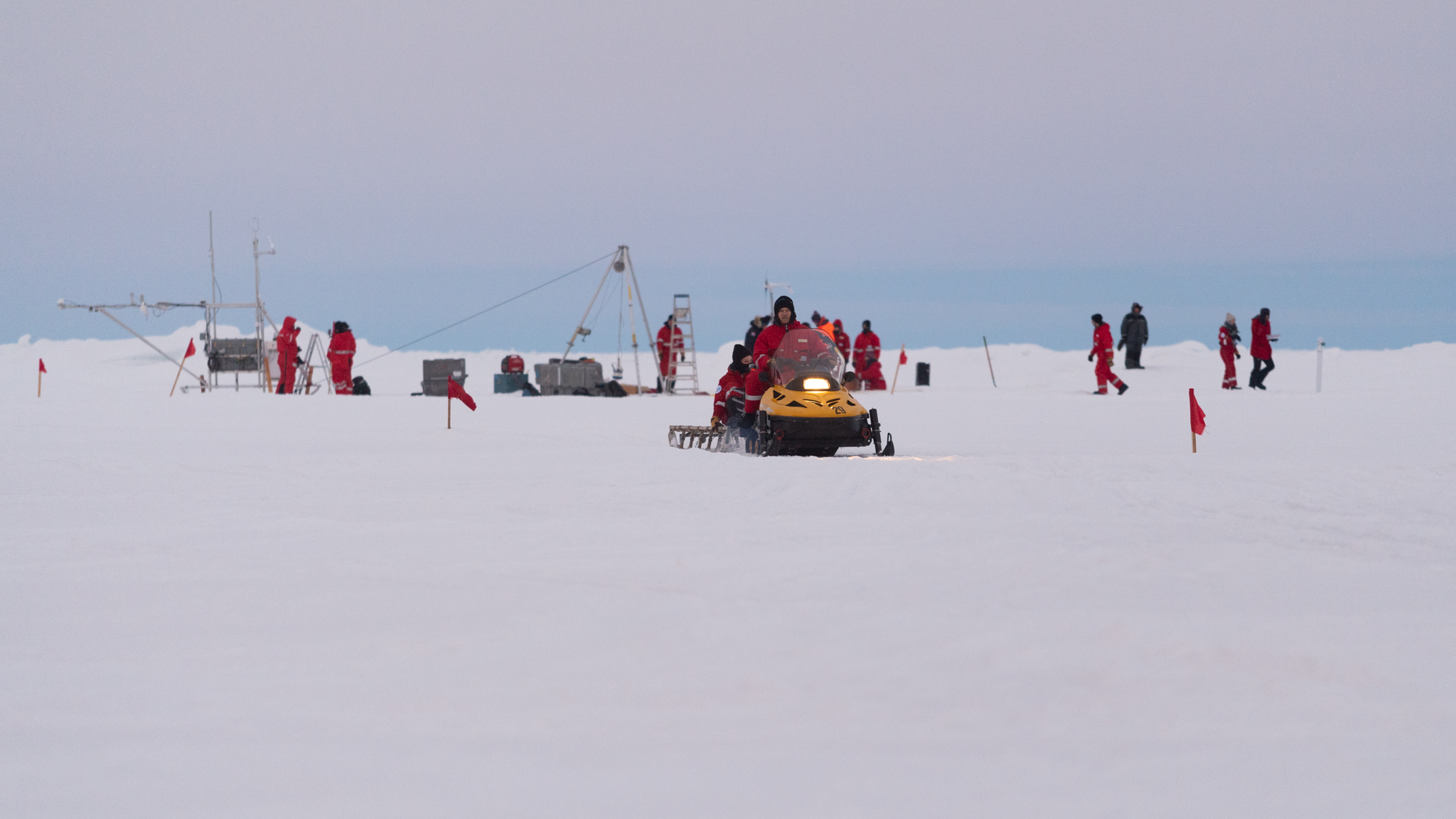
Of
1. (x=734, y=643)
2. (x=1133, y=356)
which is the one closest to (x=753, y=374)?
(x=734, y=643)

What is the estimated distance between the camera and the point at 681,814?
8.38ft

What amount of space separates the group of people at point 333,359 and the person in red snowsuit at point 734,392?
13.1 m

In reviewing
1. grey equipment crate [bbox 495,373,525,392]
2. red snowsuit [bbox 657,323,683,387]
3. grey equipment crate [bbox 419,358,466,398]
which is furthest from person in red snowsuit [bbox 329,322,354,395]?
red snowsuit [bbox 657,323,683,387]

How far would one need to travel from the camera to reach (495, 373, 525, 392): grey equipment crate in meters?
25.7

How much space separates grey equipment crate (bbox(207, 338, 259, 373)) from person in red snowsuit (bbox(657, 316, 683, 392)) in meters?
8.72

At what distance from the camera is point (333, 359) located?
23188 millimetres

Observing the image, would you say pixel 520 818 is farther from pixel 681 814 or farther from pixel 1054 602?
pixel 1054 602

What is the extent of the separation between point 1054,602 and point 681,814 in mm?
2152

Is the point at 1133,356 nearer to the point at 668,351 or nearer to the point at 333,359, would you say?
the point at 668,351

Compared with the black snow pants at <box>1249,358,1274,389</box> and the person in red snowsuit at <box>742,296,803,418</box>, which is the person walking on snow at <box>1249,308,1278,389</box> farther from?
the person in red snowsuit at <box>742,296,803,418</box>

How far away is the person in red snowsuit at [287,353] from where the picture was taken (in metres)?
24.9

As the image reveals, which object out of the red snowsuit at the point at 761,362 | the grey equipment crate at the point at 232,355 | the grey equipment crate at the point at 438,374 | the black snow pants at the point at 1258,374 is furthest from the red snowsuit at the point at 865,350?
the red snowsuit at the point at 761,362

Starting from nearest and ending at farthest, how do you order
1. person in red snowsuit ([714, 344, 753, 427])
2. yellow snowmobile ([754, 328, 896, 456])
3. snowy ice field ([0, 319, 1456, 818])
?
1. snowy ice field ([0, 319, 1456, 818])
2. yellow snowmobile ([754, 328, 896, 456])
3. person in red snowsuit ([714, 344, 753, 427])

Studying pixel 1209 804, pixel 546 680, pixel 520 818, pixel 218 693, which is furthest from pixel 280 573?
pixel 1209 804
